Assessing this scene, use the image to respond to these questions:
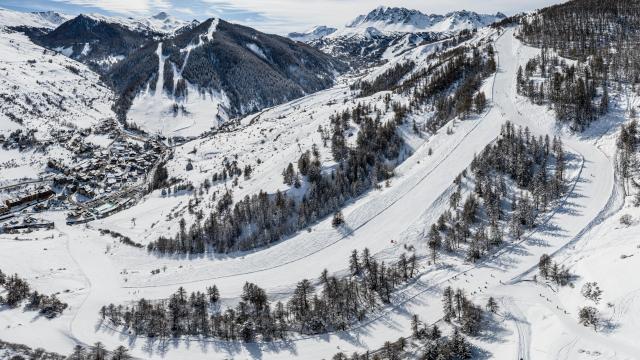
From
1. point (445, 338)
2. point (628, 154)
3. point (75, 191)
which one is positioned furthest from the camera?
point (75, 191)

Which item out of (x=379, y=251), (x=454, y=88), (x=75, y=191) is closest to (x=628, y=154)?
(x=379, y=251)

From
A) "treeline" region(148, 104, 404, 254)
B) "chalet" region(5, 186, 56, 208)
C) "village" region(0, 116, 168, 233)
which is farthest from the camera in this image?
"chalet" region(5, 186, 56, 208)

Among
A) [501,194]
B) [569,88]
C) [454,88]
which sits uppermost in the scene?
[569,88]

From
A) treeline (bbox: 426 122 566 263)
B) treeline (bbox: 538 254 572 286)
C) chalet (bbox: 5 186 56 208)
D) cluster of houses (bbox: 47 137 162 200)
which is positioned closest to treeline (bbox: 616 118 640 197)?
treeline (bbox: 426 122 566 263)

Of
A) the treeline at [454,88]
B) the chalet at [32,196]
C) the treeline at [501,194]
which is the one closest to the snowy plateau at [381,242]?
the treeline at [501,194]

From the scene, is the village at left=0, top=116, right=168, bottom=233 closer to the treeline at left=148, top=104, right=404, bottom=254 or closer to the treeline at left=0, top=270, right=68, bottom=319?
the treeline at left=0, top=270, right=68, bottom=319

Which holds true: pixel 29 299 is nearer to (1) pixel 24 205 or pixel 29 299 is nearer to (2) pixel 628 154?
(1) pixel 24 205

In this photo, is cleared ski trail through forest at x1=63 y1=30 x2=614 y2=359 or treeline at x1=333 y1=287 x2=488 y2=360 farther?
cleared ski trail through forest at x1=63 y1=30 x2=614 y2=359

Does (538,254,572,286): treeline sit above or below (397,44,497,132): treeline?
below

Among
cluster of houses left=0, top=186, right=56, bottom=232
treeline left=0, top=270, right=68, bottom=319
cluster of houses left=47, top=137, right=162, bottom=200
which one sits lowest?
cluster of houses left=0, top=186, right=56, bottom=232
